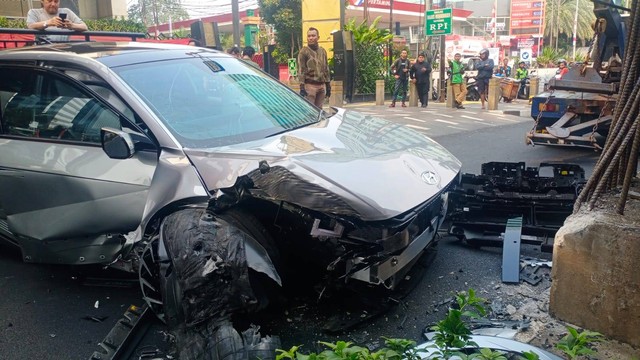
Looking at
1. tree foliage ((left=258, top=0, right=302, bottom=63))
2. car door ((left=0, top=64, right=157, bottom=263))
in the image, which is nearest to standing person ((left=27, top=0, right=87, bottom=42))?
car door ((left=0, top=64, right=157, bottom=263))

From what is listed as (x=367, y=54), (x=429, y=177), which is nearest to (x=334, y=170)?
(x=429, y=177)

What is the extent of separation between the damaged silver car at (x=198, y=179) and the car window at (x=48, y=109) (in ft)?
0.04

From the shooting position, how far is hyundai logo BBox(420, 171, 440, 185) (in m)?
3.29

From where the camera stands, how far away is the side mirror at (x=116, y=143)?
3.18m

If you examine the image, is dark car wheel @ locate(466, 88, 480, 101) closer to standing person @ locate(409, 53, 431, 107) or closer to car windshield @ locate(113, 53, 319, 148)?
standing person @ locate(409, 53, 431, 107)

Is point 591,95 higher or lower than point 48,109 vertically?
lower

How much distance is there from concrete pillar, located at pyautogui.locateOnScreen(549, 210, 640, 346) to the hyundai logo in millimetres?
856

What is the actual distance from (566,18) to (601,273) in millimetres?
53577

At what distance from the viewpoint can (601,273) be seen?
251 centimetres

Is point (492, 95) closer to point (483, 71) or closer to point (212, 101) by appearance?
point (483, 71)

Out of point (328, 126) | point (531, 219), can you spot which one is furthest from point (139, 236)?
point (531, 219)

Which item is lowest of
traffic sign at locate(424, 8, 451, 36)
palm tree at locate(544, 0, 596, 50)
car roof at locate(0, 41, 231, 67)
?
car roof at locate(0, 41, 231, 67)

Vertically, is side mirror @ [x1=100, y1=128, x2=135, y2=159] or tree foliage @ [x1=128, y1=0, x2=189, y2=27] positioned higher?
tree foliage @ [x1=128, y1=0, x2=189, y2=27]

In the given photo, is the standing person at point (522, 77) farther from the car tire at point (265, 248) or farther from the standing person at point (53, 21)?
the car tire at point (265, 248)
